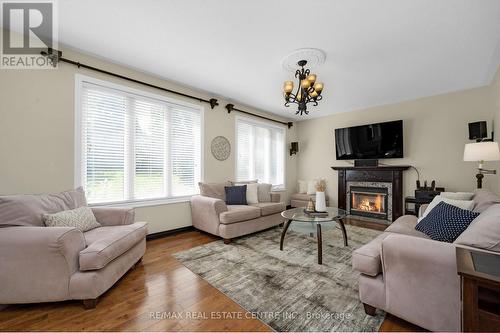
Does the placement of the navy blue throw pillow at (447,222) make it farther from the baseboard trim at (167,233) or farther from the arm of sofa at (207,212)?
the baseboard trim at (167,233)

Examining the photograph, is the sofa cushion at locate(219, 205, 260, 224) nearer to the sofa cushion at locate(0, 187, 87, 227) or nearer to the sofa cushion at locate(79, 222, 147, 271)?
the sofa cushion at locate(79, 222, 147, 271)

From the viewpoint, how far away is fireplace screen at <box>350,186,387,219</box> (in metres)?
4.57

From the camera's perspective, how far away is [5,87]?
225 centimetres

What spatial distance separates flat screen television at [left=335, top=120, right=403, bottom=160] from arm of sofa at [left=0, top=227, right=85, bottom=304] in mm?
5161

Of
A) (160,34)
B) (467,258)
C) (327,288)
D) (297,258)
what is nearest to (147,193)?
(160,34)

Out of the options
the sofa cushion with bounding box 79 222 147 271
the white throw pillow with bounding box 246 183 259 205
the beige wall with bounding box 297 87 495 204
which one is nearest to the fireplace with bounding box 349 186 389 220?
the beige wall with bounding box 297 87 495 204

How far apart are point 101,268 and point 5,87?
89.6 inches

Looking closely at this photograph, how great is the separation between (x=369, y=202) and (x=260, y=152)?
2.82 meters

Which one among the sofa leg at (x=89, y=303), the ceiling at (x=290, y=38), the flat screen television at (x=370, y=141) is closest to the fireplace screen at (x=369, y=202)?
the flat screen television at (x=370, y=141)

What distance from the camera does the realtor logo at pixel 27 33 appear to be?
6.63 ft

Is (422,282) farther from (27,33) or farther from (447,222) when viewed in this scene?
(27,33)

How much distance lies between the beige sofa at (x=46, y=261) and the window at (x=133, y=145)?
96cm

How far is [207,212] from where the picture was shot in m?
3.37

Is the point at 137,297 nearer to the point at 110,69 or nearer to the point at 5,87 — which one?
the point at 5,87
